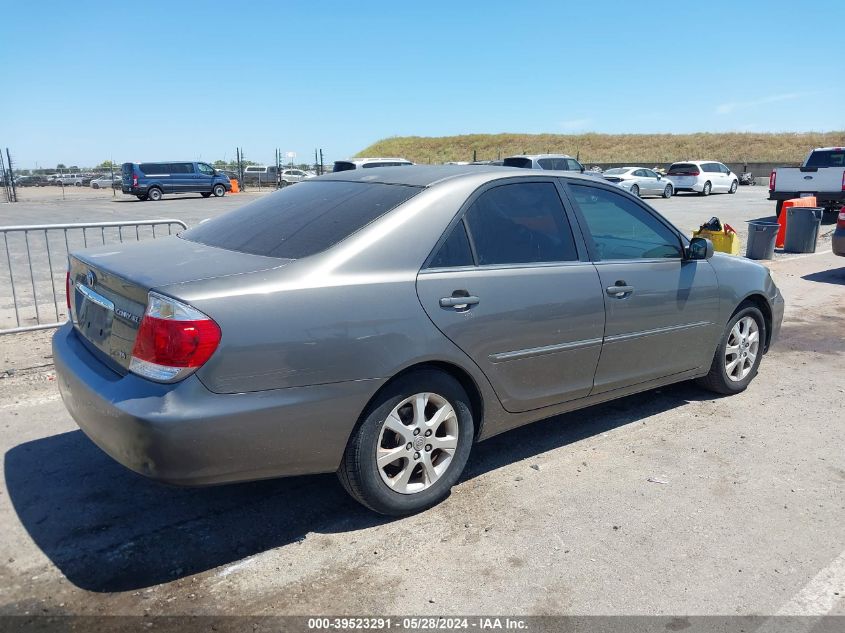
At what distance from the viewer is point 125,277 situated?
3.12 m

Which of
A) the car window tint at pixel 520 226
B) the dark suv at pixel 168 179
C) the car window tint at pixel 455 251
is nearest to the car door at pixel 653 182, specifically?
the dark suv at pixel 168 179

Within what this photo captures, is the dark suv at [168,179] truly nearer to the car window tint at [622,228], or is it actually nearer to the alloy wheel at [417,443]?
the car window tint at [622,228]

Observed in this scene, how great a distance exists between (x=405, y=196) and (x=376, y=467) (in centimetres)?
136

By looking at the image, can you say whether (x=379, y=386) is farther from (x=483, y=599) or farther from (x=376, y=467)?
(x=483, y=599)

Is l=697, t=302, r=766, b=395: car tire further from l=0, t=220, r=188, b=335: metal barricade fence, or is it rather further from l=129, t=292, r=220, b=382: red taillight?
l=0, t=220, r=188, b=335: metal barricade fence

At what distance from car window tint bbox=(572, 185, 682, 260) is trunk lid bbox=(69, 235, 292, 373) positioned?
6.55ft

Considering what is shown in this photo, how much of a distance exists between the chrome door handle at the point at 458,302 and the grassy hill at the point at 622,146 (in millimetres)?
61023

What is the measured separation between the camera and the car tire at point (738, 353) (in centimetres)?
514

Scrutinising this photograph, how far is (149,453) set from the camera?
2771 millimetres

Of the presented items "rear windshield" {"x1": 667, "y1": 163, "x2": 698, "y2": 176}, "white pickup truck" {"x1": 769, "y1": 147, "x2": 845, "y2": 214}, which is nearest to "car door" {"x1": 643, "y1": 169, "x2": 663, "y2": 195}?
"rear windshield" {"x1": 667, "y1": 163, "x2": 698, "y2": 176}

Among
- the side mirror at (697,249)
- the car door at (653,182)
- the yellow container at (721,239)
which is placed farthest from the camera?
the car door at (653,182)

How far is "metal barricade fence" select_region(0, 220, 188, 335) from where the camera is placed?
648cm

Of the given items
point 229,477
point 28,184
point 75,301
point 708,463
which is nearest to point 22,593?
point 229,477

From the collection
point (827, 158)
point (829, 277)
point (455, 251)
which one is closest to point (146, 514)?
point (455, 251)
